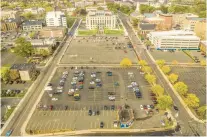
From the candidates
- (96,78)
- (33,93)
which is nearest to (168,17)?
(96,78)

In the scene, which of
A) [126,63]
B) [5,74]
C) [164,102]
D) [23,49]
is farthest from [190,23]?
[5,74]

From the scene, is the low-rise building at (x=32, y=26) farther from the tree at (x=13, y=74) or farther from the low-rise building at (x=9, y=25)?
the tree at (x=13, y=74)

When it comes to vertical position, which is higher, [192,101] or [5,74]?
[5,74]

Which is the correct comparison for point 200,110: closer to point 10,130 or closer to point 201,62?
point 201,62

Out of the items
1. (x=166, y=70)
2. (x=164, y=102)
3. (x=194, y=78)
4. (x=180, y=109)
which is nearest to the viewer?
(x=164, y=102)

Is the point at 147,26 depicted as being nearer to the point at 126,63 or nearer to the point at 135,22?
the point at 135,22

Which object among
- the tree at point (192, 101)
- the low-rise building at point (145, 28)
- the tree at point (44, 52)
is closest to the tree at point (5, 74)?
the tree at point (44, 52)
